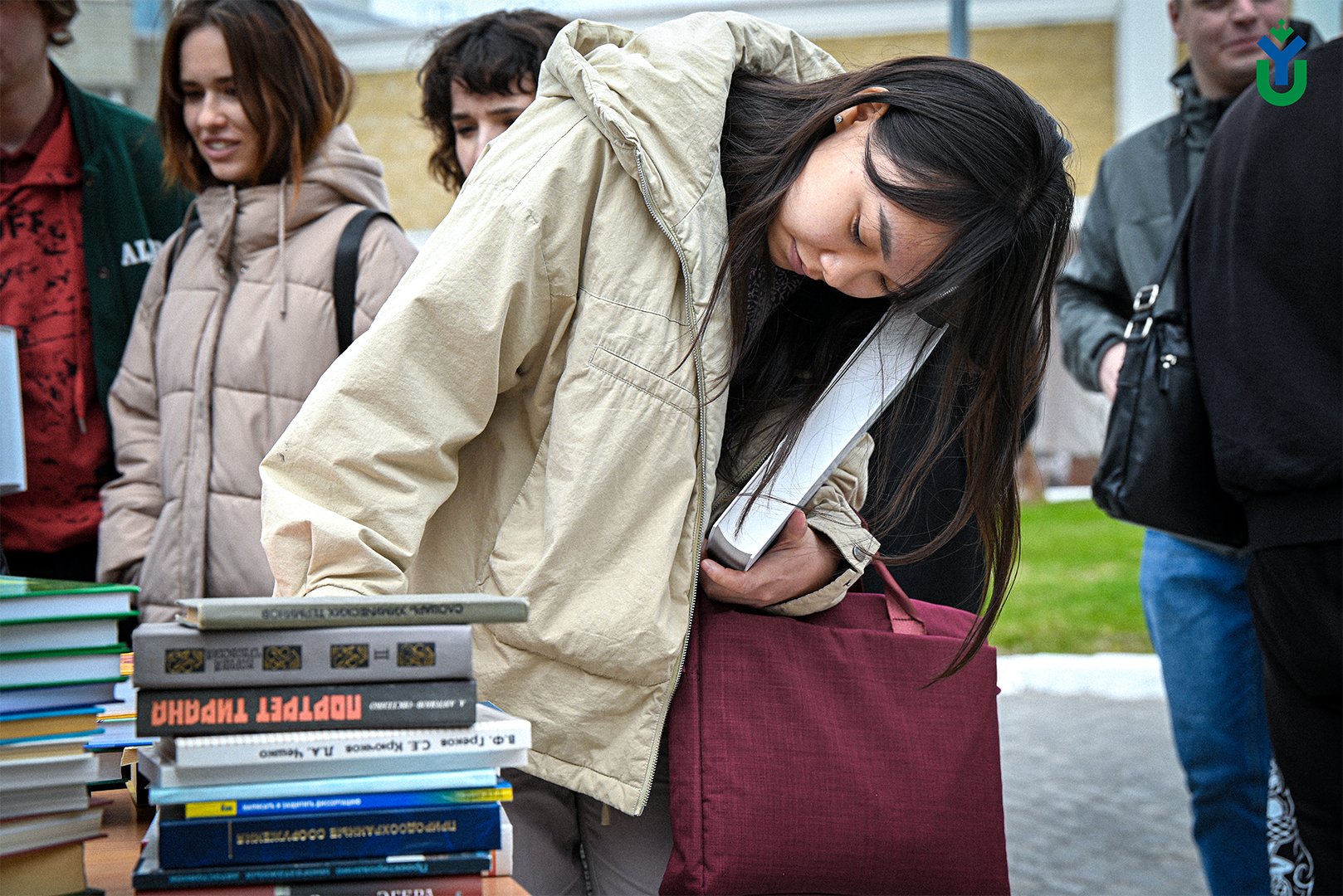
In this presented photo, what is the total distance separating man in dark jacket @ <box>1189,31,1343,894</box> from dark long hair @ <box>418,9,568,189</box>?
1428 mm

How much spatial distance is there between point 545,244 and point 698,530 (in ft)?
1.24

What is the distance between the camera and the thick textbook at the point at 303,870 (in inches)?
41.8

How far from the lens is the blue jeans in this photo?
9.60ft

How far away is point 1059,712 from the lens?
20.2 feet

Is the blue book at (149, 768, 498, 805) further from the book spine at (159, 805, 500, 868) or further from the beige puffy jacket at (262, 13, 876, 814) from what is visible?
the beige puffy jacket at (262, 13, 876, 814)

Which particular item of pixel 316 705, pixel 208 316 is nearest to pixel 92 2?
pixel 208 316

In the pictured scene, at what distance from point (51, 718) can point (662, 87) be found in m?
0.93

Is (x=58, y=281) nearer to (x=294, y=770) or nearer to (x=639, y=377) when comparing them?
(x=639, y=377)

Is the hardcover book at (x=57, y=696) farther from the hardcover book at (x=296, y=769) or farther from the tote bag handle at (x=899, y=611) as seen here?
the tote bag handle at (x=899, y=611)

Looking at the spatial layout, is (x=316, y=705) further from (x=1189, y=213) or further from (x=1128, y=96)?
(x=1128, y=96)

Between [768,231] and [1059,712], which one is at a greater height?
[768,231]

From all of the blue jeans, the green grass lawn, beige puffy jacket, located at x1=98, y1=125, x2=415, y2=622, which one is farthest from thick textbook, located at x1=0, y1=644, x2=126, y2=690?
the green grass lawn

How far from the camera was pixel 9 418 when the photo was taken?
1.98m

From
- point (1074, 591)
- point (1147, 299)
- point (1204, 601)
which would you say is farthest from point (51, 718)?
point (1074, 591)
